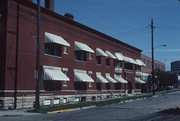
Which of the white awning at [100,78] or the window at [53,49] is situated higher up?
the window at [53,49]

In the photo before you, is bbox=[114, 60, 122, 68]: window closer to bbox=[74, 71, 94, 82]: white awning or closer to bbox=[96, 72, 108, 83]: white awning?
bbox=[96, 72, 108, 83]: white awning

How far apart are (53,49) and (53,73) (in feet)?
11.0

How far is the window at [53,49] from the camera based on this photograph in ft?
95.7

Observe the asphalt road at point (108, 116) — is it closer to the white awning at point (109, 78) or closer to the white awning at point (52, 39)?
the white awning at point (52, 39)

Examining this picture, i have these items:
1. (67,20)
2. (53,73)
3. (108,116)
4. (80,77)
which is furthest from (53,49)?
(108,116)

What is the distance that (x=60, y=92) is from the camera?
30250 mm

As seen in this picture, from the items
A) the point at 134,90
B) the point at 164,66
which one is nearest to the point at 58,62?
the point at 134,90

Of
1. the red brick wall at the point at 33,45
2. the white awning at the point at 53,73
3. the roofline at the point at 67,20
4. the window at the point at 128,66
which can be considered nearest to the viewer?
the red brick wall at the point at 33,45

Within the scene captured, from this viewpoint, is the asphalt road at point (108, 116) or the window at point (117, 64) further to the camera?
the window at point (117, 64)

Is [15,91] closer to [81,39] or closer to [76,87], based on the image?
[76,87]

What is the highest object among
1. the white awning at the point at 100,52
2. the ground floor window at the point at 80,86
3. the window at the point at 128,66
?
the white awning at the point at 100,52

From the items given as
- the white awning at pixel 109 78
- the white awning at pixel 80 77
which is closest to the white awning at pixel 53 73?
the white awning at pixel 80 77

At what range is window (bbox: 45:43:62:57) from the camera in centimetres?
2917

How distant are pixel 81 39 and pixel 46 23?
303 inches
